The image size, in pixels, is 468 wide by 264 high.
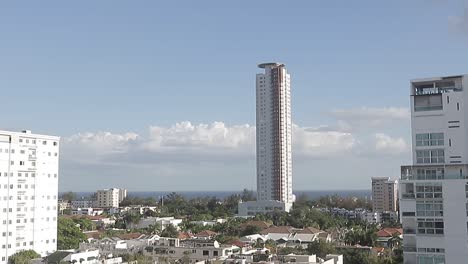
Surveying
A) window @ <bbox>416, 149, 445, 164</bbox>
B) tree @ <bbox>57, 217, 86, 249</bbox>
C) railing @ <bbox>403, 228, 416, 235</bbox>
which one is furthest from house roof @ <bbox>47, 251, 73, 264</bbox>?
window @ <bbox>416, 149, 445, 164</bbox>

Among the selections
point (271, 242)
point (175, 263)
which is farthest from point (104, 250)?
point (271, 242)

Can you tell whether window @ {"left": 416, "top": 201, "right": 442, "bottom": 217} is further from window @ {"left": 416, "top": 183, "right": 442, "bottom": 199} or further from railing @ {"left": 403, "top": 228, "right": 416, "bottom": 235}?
railing @ {"left": 403, "top": 228, "right": 416, "bottom": 235}

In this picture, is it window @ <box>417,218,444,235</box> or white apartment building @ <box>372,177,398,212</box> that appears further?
white apartment building @ <box>372,177,398,212</box>

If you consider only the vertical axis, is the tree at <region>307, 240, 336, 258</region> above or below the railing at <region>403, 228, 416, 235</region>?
below

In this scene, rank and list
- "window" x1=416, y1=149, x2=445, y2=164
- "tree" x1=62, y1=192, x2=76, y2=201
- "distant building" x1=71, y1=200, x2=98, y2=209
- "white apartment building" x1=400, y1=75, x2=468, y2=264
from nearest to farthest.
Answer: "white apartment building" x1=400, y1=75, x2=468, y2=264, "window" x1=416, y1=149, x2=445, y2=164, "distant building" x1=71, y1=200, x2=98, y2=209, "tree" x1=62, y1=192, x2=76, y2=201

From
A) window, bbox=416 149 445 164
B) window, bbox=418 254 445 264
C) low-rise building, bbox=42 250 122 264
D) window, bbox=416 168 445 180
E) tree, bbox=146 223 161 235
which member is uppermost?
window, bbox=416 149 445 164

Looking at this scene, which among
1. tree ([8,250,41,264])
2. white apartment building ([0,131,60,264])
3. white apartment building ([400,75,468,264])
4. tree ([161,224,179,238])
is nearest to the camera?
white apartment building ([400,75,468,264])

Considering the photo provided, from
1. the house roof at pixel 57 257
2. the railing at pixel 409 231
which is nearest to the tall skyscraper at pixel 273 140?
the house roof at pixel 57 257
